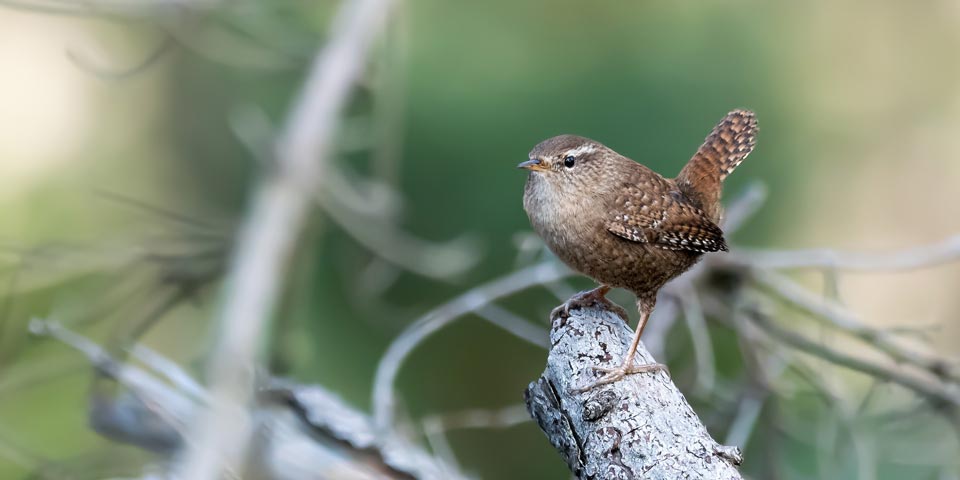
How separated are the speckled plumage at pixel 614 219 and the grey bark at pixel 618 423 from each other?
307 mm

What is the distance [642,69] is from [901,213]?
2209 millimetres

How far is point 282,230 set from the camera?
1773 mm

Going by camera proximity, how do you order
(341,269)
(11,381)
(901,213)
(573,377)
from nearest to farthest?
(573,377), (11,381), (341,269), (901,213)

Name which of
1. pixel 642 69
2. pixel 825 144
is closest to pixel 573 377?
pixel 642 69

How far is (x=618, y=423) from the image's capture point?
4.44 feet

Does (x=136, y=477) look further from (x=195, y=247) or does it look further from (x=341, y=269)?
(x=341, y=269)

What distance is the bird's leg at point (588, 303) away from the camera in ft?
5.66

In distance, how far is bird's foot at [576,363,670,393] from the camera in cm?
138

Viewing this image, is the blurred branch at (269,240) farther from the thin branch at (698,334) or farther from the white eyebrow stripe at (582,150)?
the thin branch at (698,334)

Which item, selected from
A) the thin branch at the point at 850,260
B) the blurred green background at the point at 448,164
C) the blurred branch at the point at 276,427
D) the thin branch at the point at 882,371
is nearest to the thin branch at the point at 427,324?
the blurred branch at the point at 276,427

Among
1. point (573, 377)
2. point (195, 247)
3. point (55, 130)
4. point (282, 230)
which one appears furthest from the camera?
point (55, 130)

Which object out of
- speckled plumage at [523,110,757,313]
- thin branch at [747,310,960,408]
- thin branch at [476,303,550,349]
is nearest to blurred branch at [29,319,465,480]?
speckled plumage at [523,110,757,313]

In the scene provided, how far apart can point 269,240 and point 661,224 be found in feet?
2.61

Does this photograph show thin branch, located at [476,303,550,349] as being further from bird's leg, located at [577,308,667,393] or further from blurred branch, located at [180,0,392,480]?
bird's leg, located at [577,308,667,393]
